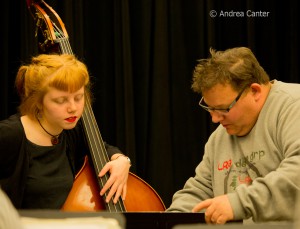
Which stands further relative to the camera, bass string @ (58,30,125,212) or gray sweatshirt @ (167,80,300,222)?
bass string @ (58,30,125,212)

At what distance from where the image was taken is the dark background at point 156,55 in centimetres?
288

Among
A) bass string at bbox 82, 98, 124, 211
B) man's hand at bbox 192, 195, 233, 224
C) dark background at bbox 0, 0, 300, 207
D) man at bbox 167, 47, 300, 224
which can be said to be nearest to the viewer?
man's hand at bbox 192, 195, 233, 224

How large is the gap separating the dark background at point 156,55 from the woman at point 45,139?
2.94ft

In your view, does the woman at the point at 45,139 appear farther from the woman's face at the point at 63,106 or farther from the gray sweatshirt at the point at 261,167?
the gray sweatshirt at the point at 261,167

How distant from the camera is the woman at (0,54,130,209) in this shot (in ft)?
6.09

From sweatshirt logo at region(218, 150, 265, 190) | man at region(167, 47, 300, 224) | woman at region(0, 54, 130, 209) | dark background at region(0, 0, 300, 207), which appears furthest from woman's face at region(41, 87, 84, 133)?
dark background at region(0, 0, 300, 207)

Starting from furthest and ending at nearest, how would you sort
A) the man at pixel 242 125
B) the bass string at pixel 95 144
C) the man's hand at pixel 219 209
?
the bass string at pixel 95 144 → the man at pixel 242 125 → the man's hand at pixel 219 209

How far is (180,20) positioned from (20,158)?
4.87 feet

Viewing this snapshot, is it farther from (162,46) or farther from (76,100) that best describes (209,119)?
Result: (76,100)

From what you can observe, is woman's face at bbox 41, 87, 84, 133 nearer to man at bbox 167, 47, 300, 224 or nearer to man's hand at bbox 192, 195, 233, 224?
man at bbox 167, 47, 300, 224

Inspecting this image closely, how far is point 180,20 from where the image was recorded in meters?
3.03

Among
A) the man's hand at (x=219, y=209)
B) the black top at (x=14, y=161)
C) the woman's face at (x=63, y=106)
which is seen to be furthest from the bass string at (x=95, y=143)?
the man's hand at (x=219, y=209)

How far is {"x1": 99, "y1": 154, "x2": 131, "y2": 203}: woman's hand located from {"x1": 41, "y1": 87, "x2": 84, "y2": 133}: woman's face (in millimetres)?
201

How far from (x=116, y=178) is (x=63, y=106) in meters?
0.31
